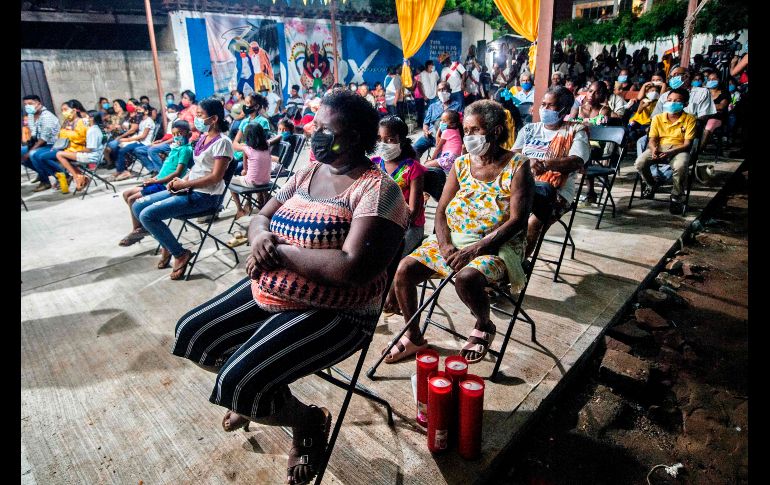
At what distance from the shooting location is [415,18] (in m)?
11.3

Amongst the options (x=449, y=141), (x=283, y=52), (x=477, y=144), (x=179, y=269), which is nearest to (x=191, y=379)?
(x=179, y=269)

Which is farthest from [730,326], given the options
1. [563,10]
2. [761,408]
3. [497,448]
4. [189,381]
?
[563,10]

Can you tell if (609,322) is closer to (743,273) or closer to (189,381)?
(743,273)

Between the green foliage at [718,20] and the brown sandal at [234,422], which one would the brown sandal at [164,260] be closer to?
the brown sandal at [234,422]

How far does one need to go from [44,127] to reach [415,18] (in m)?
8.76

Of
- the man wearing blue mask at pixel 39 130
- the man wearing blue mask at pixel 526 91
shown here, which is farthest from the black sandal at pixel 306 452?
the man wearing blue mask at pixel 526 91

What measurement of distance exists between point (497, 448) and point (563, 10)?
32704mm

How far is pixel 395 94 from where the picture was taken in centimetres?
1397

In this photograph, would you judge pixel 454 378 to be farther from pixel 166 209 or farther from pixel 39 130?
pixel 39 130

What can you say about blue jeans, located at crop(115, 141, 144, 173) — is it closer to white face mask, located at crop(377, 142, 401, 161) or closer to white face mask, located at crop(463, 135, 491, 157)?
white face mask, located at crop(377, 142, 401, 161)

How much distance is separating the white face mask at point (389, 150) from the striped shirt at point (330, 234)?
1401 mm

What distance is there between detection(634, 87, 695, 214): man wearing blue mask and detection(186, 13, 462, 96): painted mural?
9.67 metres

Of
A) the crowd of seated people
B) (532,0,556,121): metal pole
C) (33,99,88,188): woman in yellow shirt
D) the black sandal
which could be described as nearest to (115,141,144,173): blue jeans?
(33,99,88,188): woman in yellow shirt
